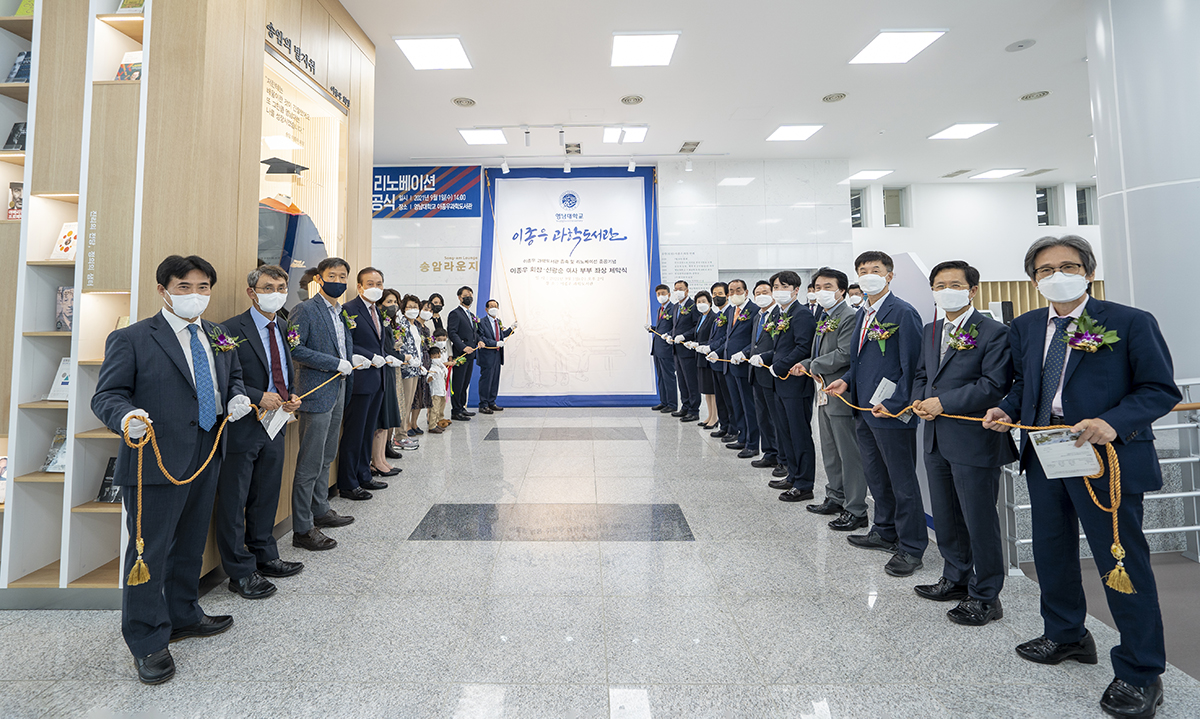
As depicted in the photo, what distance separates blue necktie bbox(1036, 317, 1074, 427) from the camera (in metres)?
2.04

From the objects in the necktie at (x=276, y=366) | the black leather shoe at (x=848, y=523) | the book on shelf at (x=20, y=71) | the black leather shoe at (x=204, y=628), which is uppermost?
the book on shelf at (x=20, y=71)

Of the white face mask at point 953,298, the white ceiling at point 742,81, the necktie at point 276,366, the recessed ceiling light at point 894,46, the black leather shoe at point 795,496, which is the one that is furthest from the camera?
the recessed ceiling light at point 894,46

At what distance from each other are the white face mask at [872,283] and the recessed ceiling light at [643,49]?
3675 millimetres

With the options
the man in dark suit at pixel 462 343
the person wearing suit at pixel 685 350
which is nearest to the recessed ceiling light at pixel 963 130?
the person wearing suit at pixel 685 350

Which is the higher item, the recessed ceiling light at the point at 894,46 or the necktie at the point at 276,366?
the recessed ceiling light at the point at 894,46

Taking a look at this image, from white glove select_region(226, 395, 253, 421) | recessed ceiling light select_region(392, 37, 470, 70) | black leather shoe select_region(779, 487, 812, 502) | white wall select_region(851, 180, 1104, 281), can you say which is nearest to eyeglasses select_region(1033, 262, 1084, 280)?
black leather shoe select_region(779, 487, 812, 502)

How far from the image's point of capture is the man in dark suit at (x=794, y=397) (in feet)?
14.0

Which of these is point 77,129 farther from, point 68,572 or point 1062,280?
point 1062,280

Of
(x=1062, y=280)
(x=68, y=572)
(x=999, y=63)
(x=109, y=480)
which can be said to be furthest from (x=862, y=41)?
(x=68, y=572)

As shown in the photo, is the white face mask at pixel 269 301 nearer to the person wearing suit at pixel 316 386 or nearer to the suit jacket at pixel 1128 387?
the person wearing suit at pixel 316 386

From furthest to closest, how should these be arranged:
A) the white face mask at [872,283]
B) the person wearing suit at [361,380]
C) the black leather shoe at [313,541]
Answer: the person wearing suit at [361,380] → the black leather shoe at [313,541] → the white face mask at [872,283]

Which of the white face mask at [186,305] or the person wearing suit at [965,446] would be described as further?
the person wearing suit at [965,446]

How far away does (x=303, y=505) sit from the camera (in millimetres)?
3311

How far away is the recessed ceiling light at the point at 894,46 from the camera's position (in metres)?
5.50
